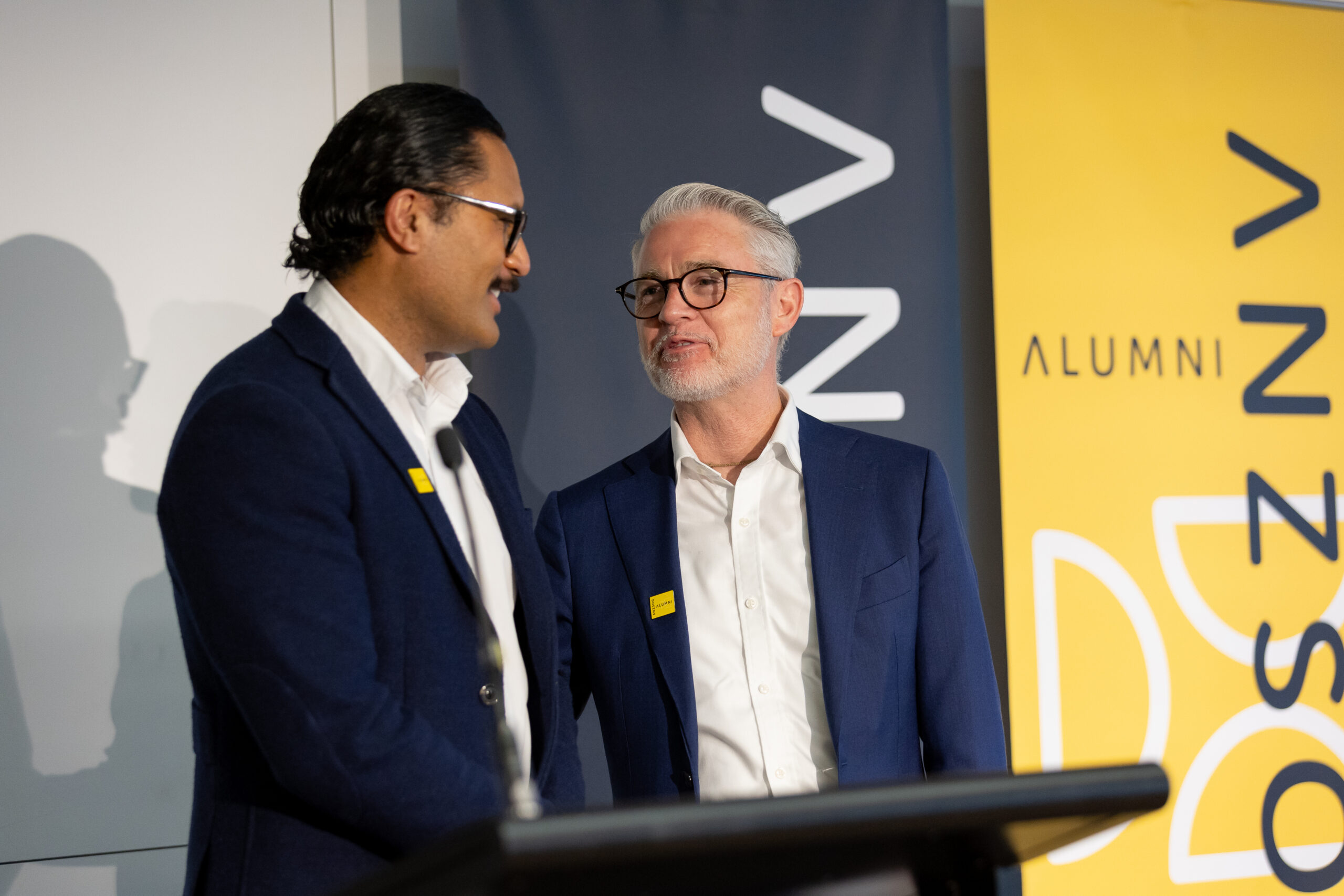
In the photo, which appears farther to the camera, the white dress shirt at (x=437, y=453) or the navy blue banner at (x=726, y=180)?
the navy blue banner at (x=726, y=180)

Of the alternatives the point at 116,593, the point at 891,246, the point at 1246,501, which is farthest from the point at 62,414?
the point at 1246,501

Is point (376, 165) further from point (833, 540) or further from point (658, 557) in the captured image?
point (833, 540)

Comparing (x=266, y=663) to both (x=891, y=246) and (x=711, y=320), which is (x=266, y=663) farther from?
(x=891, y=246)

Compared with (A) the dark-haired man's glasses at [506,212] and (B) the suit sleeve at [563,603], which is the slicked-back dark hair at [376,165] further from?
(B) the suit sleeve at [563,603]

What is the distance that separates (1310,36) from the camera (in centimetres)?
350

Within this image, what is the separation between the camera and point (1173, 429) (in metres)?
3.30

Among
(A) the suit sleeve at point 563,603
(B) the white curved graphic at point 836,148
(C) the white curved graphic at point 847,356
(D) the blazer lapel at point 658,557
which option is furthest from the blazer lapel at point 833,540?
(B) the white curved graphic at point 836,148

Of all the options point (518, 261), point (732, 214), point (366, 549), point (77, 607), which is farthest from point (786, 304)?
point (77, 607)

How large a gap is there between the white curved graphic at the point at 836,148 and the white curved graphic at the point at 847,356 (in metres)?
0.25

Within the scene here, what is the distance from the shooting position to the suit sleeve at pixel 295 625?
1271 mm

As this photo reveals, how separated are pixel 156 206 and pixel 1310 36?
139 inches

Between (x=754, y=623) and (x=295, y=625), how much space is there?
97 cm

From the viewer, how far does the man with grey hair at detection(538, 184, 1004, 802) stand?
1.98 meters

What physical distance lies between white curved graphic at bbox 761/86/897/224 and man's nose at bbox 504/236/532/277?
1.48 metres
